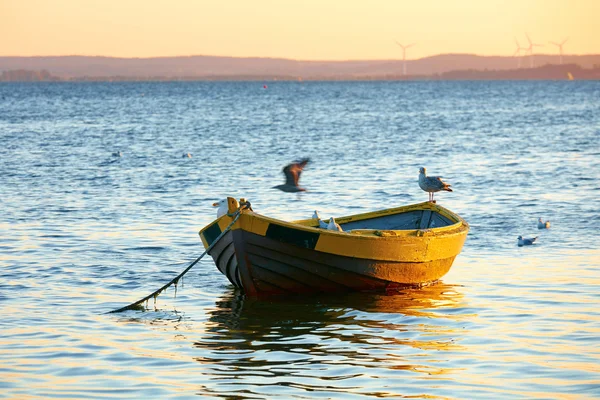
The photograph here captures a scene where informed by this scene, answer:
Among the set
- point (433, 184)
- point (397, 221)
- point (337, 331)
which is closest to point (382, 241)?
point (337, 331)

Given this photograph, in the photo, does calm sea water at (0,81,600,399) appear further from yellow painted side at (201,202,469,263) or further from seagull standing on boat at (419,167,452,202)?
seagull standing on boat at (419,167,452,202)

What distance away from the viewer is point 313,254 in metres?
14.0

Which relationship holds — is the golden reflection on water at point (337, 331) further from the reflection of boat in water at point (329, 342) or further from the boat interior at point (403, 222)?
the boat interior at point (403, 222)

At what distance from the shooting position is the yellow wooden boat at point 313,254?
45.3 feet

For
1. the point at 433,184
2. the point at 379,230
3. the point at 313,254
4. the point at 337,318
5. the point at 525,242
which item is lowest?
the point at 337,318

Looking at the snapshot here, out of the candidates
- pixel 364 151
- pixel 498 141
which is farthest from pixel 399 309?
pixel 498 141

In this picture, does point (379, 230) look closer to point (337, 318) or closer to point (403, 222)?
point (337, 318)

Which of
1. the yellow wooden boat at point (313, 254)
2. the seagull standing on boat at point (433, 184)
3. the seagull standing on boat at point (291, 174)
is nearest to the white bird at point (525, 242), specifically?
the seagull standing on boat at point (433, 184)

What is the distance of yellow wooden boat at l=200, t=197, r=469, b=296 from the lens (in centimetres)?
1380

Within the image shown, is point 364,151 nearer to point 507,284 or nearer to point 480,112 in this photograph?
point 507,284

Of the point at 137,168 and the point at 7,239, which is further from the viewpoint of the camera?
the point at 137,168

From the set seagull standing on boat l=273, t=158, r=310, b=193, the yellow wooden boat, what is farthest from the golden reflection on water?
seagull standing on boat l=273, t=158, r=310, b=193

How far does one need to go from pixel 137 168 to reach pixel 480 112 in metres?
57.2

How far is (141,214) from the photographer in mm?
23766
